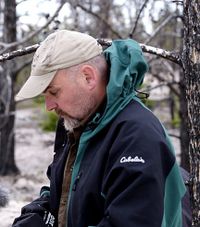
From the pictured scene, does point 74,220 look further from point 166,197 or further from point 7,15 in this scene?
point 7,15

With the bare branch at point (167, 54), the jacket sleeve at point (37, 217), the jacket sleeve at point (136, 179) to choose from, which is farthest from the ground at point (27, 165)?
the jacket sleeve at point (136, 179)

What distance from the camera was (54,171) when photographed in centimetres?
269

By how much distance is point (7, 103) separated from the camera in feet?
29.8

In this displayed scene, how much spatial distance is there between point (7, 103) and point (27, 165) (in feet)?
7.98

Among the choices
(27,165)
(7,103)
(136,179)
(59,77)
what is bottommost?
(27,165)

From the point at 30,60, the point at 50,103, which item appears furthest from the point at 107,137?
the point at 30,60

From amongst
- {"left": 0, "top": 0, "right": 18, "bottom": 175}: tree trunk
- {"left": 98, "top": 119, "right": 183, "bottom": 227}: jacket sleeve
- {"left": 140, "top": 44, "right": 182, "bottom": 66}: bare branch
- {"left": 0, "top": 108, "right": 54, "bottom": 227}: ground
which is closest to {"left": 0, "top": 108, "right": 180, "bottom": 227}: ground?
{"left": 0, "top": 108, "right": 54, "bottom": 227}: ground

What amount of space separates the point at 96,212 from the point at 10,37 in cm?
705

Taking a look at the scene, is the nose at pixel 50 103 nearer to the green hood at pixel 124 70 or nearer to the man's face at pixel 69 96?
the man's face at pixel 69 96

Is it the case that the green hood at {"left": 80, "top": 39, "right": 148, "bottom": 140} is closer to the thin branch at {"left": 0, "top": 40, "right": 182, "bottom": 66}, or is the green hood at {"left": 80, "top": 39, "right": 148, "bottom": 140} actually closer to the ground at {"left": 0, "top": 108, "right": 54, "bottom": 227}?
the thin branch at {"left": 0, "top": 40, "right": 182, "bottom": 66}

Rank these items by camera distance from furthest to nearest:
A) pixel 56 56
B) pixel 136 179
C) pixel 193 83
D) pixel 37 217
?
pixel 37 217 → pixel 193 83 → pixel 56 56 → pixel 136 179

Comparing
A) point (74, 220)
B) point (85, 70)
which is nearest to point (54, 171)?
point (74, 220)

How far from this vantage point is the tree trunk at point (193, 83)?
251 cm

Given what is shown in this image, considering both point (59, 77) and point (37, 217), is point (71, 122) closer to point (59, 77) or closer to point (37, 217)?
point (59, 77)
